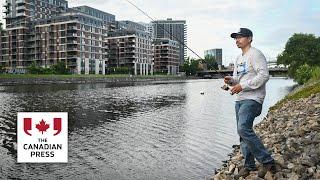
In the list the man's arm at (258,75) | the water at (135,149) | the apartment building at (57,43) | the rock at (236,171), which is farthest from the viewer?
the apartment building at (57,43)

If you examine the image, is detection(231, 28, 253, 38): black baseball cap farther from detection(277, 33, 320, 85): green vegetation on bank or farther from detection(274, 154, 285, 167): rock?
detection(277, 33, 320, 85): green vegetation on bank

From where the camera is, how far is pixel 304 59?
114125 millimetres

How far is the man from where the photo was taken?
9.32m

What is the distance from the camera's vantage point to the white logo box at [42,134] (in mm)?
10367

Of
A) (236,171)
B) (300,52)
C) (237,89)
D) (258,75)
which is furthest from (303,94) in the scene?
(300,52)

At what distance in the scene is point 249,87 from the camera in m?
9.32

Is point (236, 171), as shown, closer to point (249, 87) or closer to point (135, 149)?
point (249, 87)

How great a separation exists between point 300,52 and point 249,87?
115165 millimetres

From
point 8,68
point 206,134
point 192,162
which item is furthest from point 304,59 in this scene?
point 8,68

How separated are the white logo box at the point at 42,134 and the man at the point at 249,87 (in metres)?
4.60

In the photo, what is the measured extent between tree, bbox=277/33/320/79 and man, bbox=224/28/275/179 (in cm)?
10672

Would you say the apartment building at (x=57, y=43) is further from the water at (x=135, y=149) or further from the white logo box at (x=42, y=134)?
the white logo box at (x=42, y=134)

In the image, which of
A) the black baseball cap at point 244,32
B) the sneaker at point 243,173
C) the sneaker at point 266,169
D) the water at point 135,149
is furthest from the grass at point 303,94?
the black baseball cap at point 244,32

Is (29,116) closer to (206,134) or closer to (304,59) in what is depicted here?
(206,134)
